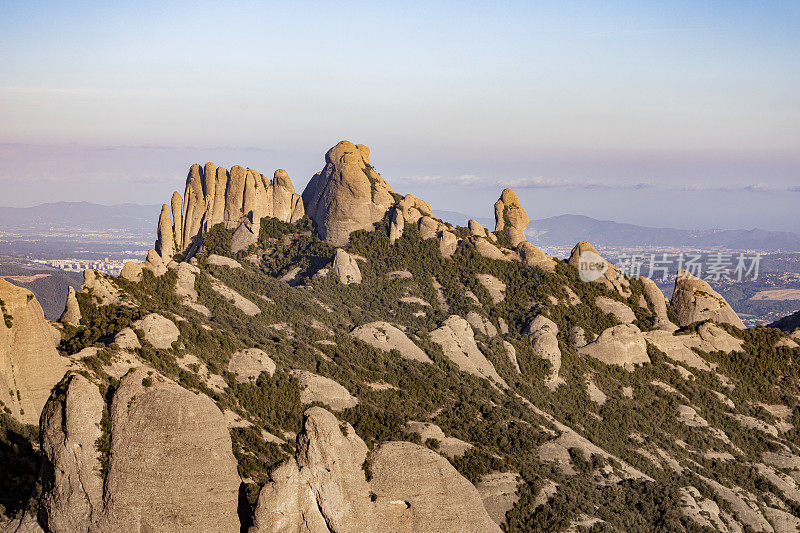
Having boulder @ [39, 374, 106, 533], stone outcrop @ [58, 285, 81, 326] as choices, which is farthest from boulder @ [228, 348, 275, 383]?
boulder @ [39, 374, 106, 533]

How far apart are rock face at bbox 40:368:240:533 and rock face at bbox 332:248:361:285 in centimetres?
7652

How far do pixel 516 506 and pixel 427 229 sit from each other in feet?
231

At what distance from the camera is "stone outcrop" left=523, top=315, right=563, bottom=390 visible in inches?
3468

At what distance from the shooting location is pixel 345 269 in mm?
112375

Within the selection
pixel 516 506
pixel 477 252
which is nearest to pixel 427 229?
pixel 477 252

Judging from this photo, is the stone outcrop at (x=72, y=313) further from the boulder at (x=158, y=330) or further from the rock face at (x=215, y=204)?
the rock face at (x=215, y=204)

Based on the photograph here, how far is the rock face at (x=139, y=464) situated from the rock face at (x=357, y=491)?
288cm

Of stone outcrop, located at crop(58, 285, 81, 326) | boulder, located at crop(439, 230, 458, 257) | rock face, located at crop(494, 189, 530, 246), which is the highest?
rock face, located at crop(494, 189, 530, 246)

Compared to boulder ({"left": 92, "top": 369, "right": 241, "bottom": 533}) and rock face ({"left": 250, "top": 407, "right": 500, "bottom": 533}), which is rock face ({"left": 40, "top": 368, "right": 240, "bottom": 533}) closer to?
boulder ({"left": 92, "top": 369, "right": 241, "bottom": 533})

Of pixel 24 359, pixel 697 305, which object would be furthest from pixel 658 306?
pixel 24 359

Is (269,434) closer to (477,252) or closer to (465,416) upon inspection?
(465,416)

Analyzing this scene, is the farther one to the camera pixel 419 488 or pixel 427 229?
pixel 427 229

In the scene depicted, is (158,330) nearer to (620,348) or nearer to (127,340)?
(127,340)

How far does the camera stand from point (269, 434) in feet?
190
